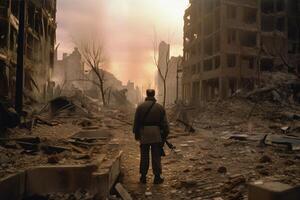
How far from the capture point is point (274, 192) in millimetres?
3107

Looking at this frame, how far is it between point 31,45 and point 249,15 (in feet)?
85.1

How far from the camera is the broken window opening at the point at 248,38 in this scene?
37344 mm

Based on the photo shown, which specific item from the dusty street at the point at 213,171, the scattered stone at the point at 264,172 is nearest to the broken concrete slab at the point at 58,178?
the dusty street at the point at 213,171

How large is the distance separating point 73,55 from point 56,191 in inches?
2885

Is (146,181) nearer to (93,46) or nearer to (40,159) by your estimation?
(40,159)

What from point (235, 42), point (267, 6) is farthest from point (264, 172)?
point (267, 6)

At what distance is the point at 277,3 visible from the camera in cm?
4138

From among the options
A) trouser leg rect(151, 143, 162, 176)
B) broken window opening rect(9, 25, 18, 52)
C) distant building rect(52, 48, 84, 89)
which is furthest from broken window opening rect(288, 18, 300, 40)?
distant building rect(52, 48, 84, 89)

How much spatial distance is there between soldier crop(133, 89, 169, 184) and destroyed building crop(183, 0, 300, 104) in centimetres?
2746

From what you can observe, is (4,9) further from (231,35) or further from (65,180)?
(231,35)

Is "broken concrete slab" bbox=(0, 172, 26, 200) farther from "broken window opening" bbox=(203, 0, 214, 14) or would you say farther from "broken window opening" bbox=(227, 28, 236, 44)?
"broken window opening" bbox=(203, 0, 214, 14)

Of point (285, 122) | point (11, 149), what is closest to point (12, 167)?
point (11, 149)

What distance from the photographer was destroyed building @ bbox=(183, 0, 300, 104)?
117 feet

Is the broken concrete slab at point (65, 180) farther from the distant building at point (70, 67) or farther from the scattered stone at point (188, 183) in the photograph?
the distant building at point (70, 67)
